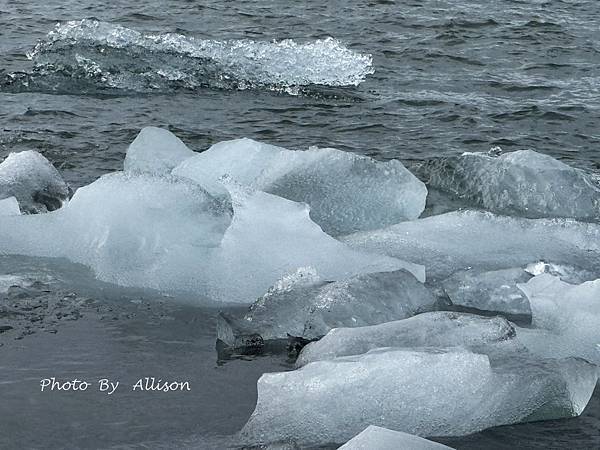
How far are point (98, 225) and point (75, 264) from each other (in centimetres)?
28

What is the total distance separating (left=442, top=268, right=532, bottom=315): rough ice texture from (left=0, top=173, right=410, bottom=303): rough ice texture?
330 mm

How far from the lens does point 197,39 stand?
38.1 ft

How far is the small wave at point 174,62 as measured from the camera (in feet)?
33.8

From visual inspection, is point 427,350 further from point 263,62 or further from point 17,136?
point 263,62

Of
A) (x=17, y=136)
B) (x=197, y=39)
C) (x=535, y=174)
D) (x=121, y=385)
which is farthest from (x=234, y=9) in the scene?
(x=121, y=385)

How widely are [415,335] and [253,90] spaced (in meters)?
5.35

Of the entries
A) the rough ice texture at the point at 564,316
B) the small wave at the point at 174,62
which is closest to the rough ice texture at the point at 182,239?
the rough ice texture at the point at 564,316

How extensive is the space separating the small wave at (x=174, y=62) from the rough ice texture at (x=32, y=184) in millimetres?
2867

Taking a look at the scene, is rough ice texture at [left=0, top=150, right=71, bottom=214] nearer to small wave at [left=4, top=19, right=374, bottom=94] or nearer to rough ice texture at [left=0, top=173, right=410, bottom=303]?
rough ice texture at [left=0, top=173, right=410, bottom=303]

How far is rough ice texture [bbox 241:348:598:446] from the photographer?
4.55 m

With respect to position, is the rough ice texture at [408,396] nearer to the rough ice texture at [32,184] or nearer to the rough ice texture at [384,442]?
the rough ice texture at [384,442]

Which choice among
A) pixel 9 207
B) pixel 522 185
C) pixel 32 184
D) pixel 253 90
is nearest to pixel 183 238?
pixel 9 207

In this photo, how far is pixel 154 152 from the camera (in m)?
7.60

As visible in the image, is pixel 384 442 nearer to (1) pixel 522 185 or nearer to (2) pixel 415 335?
(2) pixel 415 335
